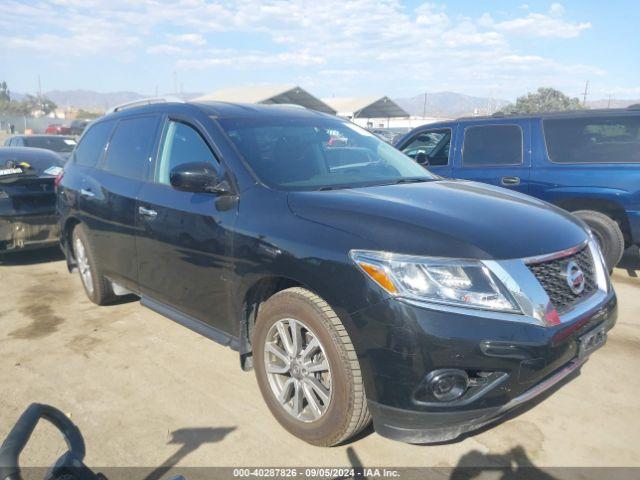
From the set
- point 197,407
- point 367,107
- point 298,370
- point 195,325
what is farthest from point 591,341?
point 367,107

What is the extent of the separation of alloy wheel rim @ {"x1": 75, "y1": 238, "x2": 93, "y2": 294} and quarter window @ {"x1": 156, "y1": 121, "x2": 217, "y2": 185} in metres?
1.65

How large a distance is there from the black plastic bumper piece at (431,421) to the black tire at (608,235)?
360 cm

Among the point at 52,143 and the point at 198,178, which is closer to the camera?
the point at 198,178

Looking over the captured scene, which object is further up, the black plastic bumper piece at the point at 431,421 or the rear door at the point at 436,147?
the rear door at the point at 436,147

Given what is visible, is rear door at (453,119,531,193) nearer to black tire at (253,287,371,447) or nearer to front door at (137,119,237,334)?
front door at (137,119,237,334)

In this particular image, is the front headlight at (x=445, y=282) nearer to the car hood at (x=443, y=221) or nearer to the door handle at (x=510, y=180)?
the car hood at (x=443, y=221)

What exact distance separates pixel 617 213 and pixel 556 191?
2.10ft

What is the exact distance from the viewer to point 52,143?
12516 millimetres

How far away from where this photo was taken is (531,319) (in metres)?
2.34

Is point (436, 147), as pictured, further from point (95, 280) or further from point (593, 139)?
point (95, 280)

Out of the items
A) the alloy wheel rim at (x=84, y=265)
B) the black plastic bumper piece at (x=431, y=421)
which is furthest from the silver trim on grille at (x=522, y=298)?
the alloy wheel rim at (x=84, y=265)

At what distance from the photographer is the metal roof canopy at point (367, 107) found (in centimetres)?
4322

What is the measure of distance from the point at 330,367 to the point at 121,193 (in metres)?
2.45

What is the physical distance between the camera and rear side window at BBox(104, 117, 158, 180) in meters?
4.00
